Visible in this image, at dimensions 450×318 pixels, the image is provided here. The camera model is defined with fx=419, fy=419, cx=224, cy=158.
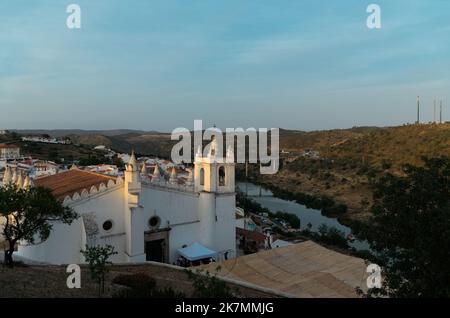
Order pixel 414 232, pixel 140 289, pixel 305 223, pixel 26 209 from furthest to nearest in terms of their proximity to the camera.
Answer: pixel 305 223 → pixel 26 209 → pixel 140 289 → pixel 414 232

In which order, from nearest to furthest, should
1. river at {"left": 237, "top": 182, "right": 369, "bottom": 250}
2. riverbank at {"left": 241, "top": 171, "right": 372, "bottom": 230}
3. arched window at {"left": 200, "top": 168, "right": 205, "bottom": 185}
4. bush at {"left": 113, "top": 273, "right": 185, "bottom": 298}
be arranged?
1. bush at {"left": 113, "top": 273, "right": 185, "bottom": 298}
2. arched window at {"left": 200, "top": 168, "right": 205, "bottom": 185}
3. river at {"left": 237, "top": 182, "right": 369, "bottom": 250}
4. riverbank at {"left": 241, "top": 171, "right": 372, "bottom": 230}

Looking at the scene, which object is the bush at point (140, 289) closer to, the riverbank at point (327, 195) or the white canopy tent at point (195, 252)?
the white canopy tent at point (195, 252)

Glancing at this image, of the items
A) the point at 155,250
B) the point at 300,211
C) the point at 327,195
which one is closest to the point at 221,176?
the point at 155,250

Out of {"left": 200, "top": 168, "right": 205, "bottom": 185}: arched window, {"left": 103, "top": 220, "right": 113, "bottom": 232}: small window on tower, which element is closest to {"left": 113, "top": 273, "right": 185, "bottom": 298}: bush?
{"left": 103, "top": 220, "right": 113, "bottom": 232}: small window on tower

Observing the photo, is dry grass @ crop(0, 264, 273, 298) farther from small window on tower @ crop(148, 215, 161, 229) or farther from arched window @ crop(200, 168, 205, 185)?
arched window @ crop(200, 168, 205, 185)

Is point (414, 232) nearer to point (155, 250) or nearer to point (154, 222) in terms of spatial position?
point (154, 222)

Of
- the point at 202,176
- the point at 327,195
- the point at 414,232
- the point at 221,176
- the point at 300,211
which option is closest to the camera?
the point at 414,232

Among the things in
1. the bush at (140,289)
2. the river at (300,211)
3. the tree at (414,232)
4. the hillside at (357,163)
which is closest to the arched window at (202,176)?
the bush at (140,289)
